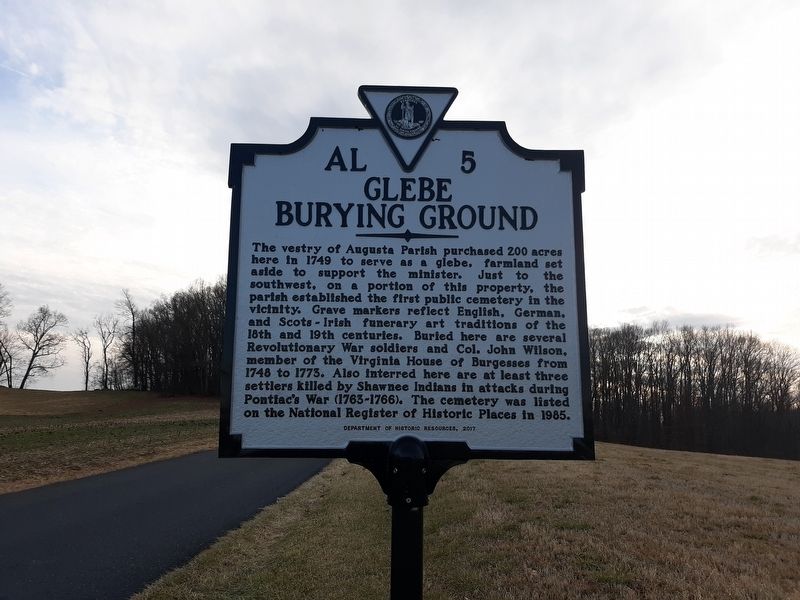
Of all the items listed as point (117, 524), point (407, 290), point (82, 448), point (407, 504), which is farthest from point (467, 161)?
point (82, 448)

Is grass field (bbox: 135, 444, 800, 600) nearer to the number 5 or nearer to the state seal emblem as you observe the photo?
the number 5

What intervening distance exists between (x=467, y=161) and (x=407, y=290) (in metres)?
0.87

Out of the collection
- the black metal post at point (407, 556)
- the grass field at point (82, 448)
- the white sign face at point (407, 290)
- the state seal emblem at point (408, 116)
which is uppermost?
the state seal emblem at point (408, 116)

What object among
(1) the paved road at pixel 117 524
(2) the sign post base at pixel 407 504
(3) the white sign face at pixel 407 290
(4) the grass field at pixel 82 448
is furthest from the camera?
(4) the grass field at pixel 82 448

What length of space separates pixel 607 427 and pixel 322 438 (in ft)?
227

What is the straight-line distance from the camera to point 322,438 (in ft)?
10.5

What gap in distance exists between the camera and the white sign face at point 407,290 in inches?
127

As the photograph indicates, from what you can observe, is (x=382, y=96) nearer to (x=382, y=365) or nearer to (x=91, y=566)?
(x=382, y=365)

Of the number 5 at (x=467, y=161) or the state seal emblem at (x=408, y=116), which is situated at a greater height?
the state seal emblem at (x=408, y=116)

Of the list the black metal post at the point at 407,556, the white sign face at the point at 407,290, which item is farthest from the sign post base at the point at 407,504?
the white sign face at the point at 407,290

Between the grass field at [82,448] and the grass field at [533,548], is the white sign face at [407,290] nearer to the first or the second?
the grass field at [533,548]

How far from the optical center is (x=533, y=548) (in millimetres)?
6289

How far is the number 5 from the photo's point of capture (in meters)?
3.51

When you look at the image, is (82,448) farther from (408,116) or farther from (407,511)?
(408,116)
